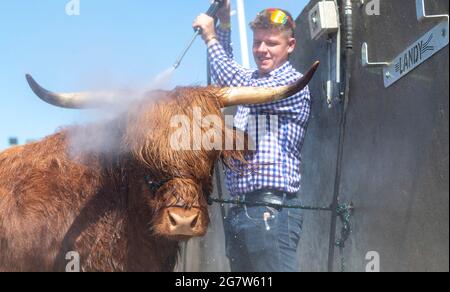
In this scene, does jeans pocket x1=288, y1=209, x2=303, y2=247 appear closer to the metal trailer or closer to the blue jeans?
the blue jeans

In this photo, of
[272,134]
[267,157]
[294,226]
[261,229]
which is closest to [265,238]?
[261,229]

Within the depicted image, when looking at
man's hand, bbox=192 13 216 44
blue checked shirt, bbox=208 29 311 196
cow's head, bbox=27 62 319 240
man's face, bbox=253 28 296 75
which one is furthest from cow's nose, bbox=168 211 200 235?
man's hand, bbox=192 13 216 44

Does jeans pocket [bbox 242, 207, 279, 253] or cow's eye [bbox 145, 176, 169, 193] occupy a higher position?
cow's eye [bbox 145, 176, 169, 193]

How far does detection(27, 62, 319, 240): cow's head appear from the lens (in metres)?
3.10

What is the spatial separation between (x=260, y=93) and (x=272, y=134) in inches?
11.8

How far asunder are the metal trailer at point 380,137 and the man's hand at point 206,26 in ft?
2.45

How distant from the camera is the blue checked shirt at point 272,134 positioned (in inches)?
138

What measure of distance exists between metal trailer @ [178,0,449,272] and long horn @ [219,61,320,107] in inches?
20.1

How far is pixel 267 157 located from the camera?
3541 millimetres

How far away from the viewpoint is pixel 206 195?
3.39 m

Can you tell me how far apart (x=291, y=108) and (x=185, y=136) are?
0.73 metres

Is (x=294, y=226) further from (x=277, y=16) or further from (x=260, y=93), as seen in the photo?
(x=277, y=16)

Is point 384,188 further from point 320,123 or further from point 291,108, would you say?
point 320,123

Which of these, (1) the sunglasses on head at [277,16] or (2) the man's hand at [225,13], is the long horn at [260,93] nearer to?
(1) the sunglasses on head at [277,16]
